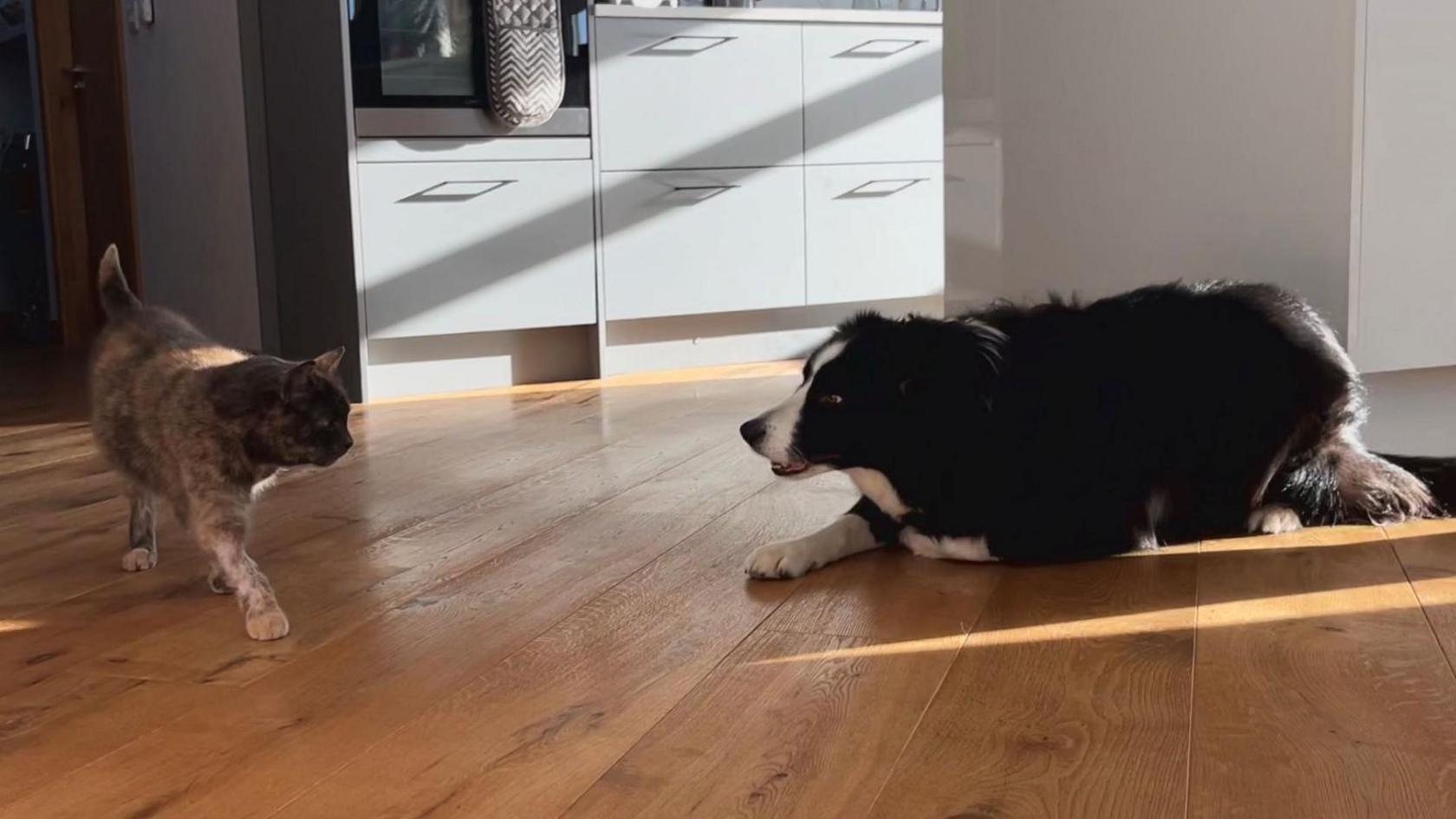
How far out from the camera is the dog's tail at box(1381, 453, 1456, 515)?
235 cm

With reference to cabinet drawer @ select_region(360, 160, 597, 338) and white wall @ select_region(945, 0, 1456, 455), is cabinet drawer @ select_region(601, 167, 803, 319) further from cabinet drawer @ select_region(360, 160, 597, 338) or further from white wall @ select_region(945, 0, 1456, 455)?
white wall @ select_region(945, 0, 1456, 455)

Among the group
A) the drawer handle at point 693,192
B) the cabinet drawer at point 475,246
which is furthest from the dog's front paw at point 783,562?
the drawer handle at point 693,192

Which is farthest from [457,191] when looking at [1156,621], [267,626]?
[1156,621]

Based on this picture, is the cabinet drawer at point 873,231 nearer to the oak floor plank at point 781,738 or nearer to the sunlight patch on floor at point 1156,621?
the sunlight patch on floor at point 1156,621

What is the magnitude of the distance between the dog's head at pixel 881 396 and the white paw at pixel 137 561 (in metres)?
0.98

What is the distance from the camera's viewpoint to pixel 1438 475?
7.79 ft

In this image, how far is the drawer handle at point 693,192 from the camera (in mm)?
4602

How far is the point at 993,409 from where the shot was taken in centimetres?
205

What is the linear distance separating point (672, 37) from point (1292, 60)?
2369 mm

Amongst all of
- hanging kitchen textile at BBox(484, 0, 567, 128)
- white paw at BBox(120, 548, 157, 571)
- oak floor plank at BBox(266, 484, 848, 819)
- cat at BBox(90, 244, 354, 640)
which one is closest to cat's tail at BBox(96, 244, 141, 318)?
cat at BBox(90, 244, 354, 640)

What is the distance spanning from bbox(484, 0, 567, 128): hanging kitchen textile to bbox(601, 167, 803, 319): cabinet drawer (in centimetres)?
35

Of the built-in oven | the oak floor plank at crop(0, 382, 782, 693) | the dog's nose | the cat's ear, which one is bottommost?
the oak floor plank at crop(0, 382, 782, 693)

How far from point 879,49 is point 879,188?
469 millimetres

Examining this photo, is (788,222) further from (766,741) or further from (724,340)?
(766,741)
